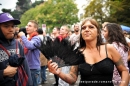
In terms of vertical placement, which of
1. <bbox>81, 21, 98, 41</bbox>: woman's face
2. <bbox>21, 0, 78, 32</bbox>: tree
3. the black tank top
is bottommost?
<bbox>21, 0, 78, 32</bbox>: tree

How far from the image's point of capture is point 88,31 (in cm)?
307

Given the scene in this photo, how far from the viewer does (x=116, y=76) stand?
387cm

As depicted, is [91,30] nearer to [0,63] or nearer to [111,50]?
[111,50]

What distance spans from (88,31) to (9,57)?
3.48 ft

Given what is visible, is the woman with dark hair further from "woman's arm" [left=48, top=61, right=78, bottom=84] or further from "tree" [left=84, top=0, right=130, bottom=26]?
"tree" [left=84, top=0, right=130, bottom=26]

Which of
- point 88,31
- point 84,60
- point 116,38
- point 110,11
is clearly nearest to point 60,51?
point 84,60

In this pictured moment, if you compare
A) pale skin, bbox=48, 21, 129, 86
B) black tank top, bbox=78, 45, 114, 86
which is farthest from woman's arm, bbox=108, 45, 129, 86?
black tank top, bbox=78, 45, 114, 86

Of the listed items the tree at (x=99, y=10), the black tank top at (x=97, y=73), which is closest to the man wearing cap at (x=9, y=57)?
the black tank top at (x=97, y=73)

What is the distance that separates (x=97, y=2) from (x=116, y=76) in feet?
115

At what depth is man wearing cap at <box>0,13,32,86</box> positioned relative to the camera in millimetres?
2869

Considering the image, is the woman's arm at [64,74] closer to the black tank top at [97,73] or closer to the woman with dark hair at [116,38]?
the black tank top at [97,73]

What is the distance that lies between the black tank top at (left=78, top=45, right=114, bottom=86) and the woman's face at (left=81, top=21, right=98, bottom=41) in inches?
14.3

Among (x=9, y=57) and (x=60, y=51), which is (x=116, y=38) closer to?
(x=60, y=51)

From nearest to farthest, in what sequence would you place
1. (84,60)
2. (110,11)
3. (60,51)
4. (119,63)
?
(60,51)
(84,60)
(119,63)
(110,11)
